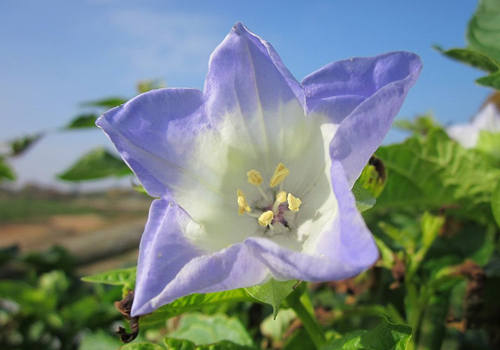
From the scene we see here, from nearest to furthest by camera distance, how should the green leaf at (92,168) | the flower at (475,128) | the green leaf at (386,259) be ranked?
the green leaf at (386,259) → the green leaf at (92,168) → the flower at (475,128)

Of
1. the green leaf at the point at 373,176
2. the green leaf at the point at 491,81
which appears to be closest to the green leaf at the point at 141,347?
the green leaf at the point at 373,176

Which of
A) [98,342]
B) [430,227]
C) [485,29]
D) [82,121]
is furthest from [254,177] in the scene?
[82,121]

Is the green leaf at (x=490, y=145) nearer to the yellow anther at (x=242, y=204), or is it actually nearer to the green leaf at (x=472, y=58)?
the green leaf at (x=472, y=58)

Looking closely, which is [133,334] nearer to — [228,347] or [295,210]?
[228,347]

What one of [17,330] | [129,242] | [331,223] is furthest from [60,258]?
[331,223]

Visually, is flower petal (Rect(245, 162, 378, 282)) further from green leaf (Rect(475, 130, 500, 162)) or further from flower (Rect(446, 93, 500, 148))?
flower (Rect(446, 93, 500, 148))

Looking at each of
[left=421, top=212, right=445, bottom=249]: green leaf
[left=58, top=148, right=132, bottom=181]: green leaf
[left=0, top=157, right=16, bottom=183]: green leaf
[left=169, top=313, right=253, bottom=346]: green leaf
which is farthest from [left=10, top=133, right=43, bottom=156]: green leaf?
[left=421, top=212, right=445, bottom=249]: green leaf
